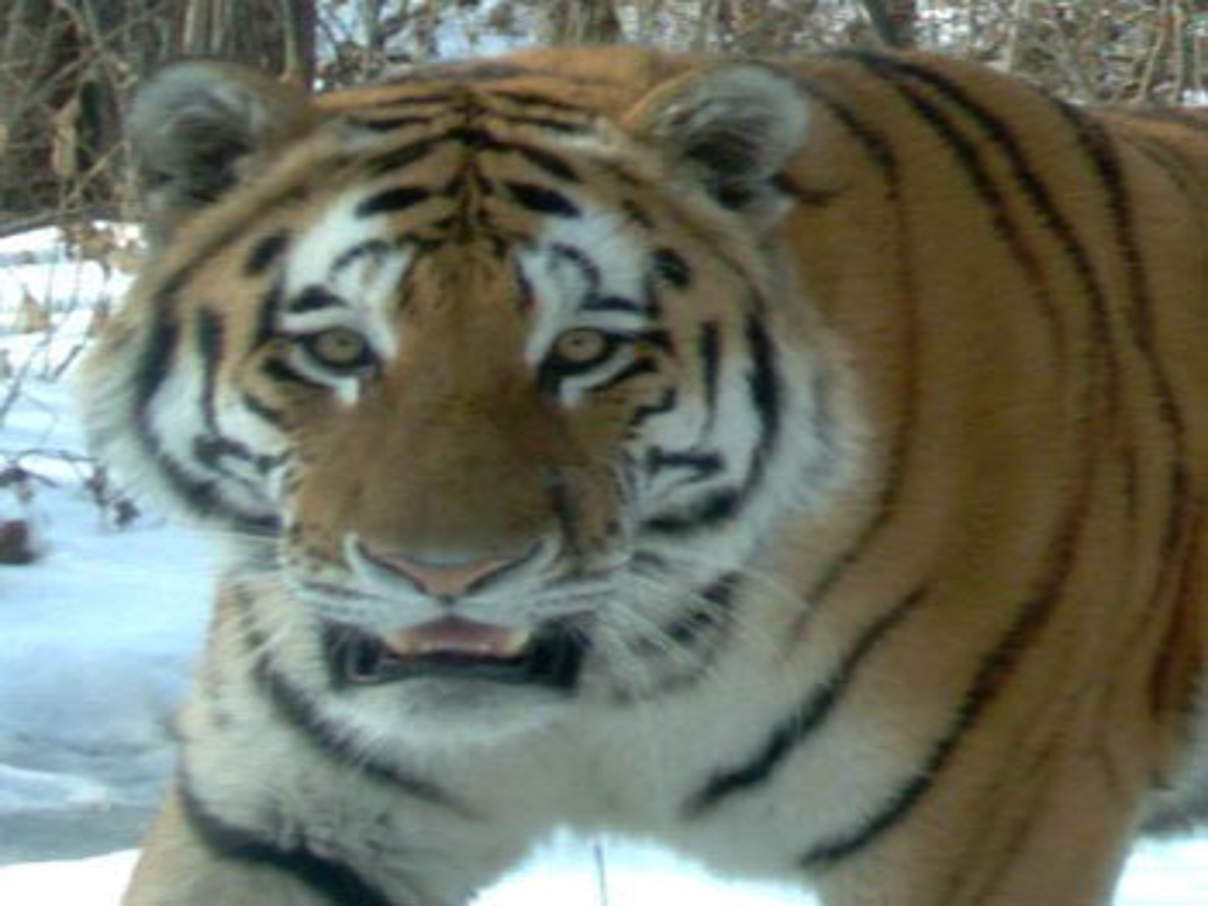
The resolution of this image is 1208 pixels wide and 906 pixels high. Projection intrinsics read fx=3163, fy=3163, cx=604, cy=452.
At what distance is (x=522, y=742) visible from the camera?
2742 millimetres

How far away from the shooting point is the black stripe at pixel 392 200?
2.52 meters

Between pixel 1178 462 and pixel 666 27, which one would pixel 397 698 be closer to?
pixel 1178 462

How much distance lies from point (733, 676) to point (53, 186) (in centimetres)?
650

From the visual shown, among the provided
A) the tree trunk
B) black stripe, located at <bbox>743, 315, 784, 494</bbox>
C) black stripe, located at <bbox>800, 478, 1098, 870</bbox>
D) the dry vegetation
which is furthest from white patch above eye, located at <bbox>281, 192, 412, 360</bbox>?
the tree trunk

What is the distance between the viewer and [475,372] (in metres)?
2.39

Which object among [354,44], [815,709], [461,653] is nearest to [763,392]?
[815,709]

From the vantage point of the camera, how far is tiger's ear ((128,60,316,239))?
2562 millimetres

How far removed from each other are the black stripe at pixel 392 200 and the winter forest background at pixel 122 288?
360 millimetres

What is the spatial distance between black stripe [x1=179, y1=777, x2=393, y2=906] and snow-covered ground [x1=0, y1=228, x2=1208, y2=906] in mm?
213

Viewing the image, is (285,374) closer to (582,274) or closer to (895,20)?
(582,274)

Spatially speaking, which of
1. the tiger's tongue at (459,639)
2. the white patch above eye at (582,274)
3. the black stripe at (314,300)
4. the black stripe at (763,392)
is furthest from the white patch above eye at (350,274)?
the black stripe at (763,392)

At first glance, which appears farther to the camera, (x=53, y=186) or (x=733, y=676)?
(x=53, y=186)

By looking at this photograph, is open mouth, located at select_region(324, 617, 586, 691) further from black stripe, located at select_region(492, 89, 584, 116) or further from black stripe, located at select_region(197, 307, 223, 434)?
black stripe, located at select_region(492, 89, 584, 116)

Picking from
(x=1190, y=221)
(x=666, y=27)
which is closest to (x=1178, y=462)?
(x=1190, y=221)
